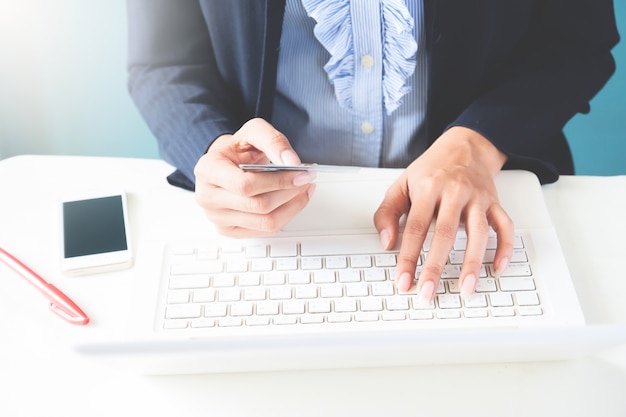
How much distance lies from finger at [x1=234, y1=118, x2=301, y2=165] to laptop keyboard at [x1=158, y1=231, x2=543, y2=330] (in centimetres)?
10

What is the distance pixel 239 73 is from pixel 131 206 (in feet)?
0.84

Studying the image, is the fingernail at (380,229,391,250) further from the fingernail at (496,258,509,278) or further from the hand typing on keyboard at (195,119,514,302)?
the fingernail at (496,258,509,278)

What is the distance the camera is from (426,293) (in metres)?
0.56

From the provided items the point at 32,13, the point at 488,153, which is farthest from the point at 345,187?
the point at 32,13

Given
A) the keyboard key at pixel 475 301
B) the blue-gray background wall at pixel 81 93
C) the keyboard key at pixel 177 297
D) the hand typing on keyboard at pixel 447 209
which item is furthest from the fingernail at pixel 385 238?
the blue-gray background wall at pixel 81 93

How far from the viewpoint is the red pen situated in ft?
2.00

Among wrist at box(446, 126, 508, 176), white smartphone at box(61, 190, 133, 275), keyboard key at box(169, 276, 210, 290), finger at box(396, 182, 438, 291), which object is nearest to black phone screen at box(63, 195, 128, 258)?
white smartphone at box(61, 190, 133, 275)

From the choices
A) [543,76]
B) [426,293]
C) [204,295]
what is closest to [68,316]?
[204,295]

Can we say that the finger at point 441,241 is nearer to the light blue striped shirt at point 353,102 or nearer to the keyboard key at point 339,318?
the keyboard key at point 339,318

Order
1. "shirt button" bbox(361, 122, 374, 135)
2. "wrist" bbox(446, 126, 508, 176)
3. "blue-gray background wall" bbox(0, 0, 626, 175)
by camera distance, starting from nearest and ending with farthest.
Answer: "wrist" bbox(446, 126, 508, 176) < "shirt button" bbox(361, 122, 374, 135) < "blue-gray background wall" bbox(0, 0, 626, 175)

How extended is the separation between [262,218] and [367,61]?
289 millimetres

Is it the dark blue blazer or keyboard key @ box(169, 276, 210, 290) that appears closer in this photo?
keyboard key @ box(169, 276, 210, 290)

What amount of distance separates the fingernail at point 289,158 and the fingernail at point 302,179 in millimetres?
19

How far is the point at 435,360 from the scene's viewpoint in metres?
0.55
